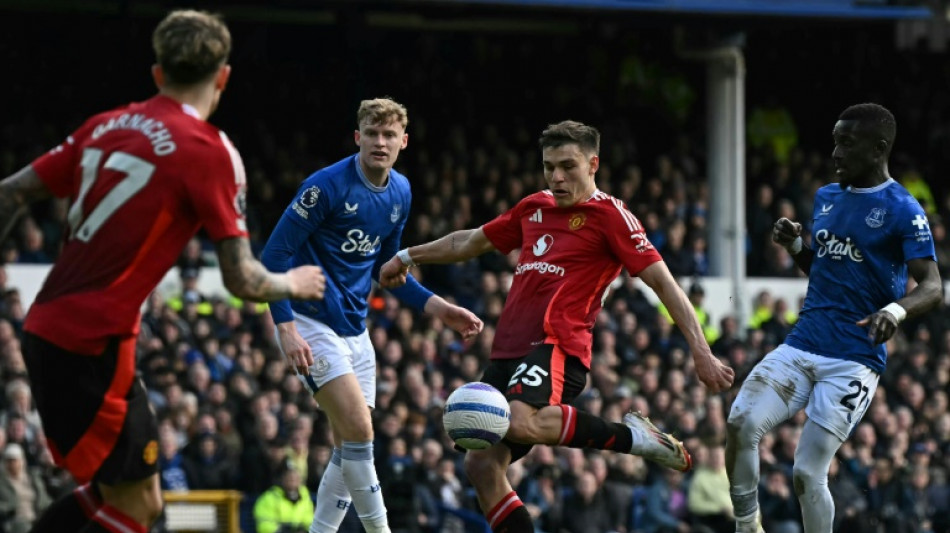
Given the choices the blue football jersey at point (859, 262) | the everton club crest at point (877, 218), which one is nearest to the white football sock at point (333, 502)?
the blue football jersey at point (859, 262)

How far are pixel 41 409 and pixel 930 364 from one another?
1638 centimetres

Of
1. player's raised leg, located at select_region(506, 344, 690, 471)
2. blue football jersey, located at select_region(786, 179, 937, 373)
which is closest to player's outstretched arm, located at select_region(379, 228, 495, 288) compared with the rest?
player's raised leg, located at select_region(506, 344, 690, 471)

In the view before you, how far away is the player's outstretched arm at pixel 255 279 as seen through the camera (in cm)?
711

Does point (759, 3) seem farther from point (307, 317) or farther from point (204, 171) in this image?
point (204, 171)

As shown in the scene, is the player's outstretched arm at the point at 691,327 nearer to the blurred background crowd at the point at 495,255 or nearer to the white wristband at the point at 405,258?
the white wristband at the point at 405,258

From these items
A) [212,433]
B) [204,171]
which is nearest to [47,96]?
[212,433]

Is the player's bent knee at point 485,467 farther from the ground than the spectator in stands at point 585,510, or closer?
farther from the ground

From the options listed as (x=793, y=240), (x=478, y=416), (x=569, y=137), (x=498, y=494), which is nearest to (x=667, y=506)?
(x=793, y=240)

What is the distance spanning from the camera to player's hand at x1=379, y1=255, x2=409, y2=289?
33.0 feet

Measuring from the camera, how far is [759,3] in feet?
75.8

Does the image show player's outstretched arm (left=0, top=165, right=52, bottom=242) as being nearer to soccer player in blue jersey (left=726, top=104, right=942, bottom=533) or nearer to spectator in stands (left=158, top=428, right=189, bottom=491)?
soccer player in blue jersey (left=726, top=104, right=942, bottom=533)

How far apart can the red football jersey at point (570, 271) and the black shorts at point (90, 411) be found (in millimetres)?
2926

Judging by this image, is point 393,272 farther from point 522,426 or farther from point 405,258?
point 522,426

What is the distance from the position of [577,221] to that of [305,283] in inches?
103
